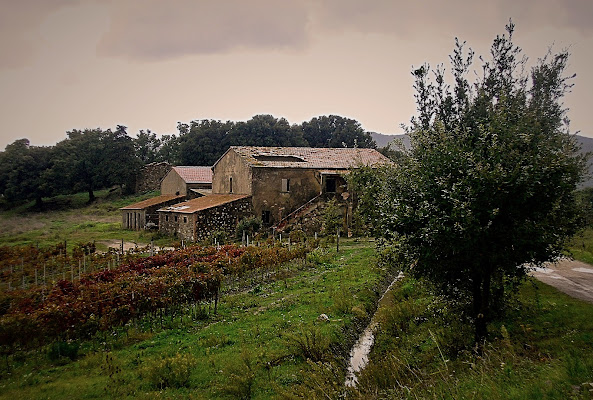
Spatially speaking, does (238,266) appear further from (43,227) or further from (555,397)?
(43,227)

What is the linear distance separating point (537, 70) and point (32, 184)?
26.1 m

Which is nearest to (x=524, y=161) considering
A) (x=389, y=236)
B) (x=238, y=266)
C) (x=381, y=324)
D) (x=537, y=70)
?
(x=389, y=236)

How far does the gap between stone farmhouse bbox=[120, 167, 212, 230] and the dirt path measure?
33602mm

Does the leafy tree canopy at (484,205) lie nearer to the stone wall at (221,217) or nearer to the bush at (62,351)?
the bush at (62,351)

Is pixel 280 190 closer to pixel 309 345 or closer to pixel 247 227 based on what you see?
pixel 247 227

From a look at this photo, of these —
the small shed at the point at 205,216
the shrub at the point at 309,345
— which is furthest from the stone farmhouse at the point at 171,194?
the shrub at the point at 309,345

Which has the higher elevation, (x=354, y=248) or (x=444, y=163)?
(x=444, y=163)

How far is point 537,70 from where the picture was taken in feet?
52.5

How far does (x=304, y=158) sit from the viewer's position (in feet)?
131

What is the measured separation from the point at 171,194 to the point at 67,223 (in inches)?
513

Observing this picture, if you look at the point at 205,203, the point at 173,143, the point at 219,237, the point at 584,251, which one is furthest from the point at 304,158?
the point at 173,143

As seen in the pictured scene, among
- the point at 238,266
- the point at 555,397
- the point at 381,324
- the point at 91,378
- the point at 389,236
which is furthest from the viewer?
the point at 238,266

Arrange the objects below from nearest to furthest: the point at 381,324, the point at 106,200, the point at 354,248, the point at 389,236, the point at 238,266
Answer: the point at 389,236 < the point at 381,324 < the point at 238,266 < the point at 354,248 < the point at 106,200

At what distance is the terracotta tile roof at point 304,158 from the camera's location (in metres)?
37.8
